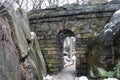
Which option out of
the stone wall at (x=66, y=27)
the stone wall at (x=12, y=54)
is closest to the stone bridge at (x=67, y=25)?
the stone wall at (x=66, y=27)

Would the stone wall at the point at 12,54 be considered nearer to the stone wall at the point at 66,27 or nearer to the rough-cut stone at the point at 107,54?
the rough-cut stone at the point at 107,54

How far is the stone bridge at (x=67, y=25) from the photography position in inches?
324

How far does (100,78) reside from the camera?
7.21m

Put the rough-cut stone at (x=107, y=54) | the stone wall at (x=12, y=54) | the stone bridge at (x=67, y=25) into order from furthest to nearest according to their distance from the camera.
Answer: the stone bridge at (x=67, y=25), the rough-cut stone at (x=107, y=54), the stone wall at (x=12, y=54)

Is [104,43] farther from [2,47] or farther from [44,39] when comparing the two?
[2,47]

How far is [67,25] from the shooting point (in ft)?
27.8

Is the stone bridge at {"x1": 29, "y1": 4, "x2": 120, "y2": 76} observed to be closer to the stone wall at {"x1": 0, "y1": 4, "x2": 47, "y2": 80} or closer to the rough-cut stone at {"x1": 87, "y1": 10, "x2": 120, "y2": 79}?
the rough-cut stone at {"x1": 87, "y1": 10, "x2": 120, "y2": 79}

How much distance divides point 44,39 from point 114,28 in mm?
2599

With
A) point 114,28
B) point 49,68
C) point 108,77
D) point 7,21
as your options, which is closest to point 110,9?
point 114,28

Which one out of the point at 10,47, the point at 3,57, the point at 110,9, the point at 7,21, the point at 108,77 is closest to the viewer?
the point at 3,57

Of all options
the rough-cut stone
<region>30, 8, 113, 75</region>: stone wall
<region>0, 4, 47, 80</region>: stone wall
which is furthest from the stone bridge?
<region>0, 4, 47, 80</region>: stone wall

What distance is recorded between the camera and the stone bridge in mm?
8234

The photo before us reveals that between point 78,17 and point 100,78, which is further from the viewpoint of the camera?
point 78,17

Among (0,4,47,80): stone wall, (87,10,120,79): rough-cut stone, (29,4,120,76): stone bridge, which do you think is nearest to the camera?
(0,4,47,80): stone wall
